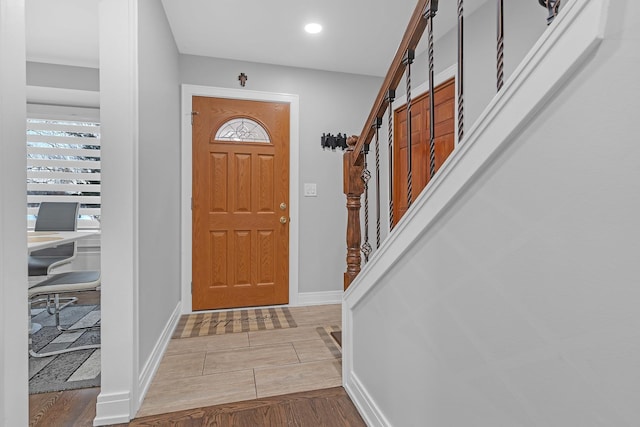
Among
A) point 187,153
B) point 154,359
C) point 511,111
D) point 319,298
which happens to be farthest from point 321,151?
point 511,111

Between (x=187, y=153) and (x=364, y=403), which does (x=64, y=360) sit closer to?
(x=187, y=153)

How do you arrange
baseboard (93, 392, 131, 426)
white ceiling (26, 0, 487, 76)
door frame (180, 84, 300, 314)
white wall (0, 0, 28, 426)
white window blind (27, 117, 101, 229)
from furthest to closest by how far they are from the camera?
white window blind (27, 117, 101, 229), door frame (180, 84, 300, 314), white ceiling (26, 0, 487, 76), baseboard (93, 392, 131, 426), white wall (0, 0, 28, 426)

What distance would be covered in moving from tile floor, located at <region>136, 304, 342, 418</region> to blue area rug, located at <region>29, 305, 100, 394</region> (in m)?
0.42

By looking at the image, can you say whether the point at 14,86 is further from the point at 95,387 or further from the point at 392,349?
the point at 95,387

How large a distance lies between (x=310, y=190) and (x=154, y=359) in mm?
1948

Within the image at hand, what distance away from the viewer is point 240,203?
319 cm

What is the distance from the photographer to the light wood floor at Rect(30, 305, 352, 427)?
1.66 metres

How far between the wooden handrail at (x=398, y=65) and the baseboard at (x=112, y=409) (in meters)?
1.58

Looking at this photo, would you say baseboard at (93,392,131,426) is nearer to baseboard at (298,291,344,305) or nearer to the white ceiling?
baseboard at (298,291,344,305)

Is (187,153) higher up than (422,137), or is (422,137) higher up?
(422,137)

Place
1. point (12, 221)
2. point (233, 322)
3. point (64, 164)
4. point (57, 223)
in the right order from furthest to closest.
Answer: point (64, 164)
point (57, 223)
point (233, 322)
point (12, 221)

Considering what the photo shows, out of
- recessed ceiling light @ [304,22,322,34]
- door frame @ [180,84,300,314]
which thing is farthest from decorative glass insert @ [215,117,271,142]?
recessed ceiling light @ [304,22,322,34]

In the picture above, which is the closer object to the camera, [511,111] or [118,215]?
[511,111]

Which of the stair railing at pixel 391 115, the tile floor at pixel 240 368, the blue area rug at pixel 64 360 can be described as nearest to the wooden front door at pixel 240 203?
the tile floor at pixel 240 368
